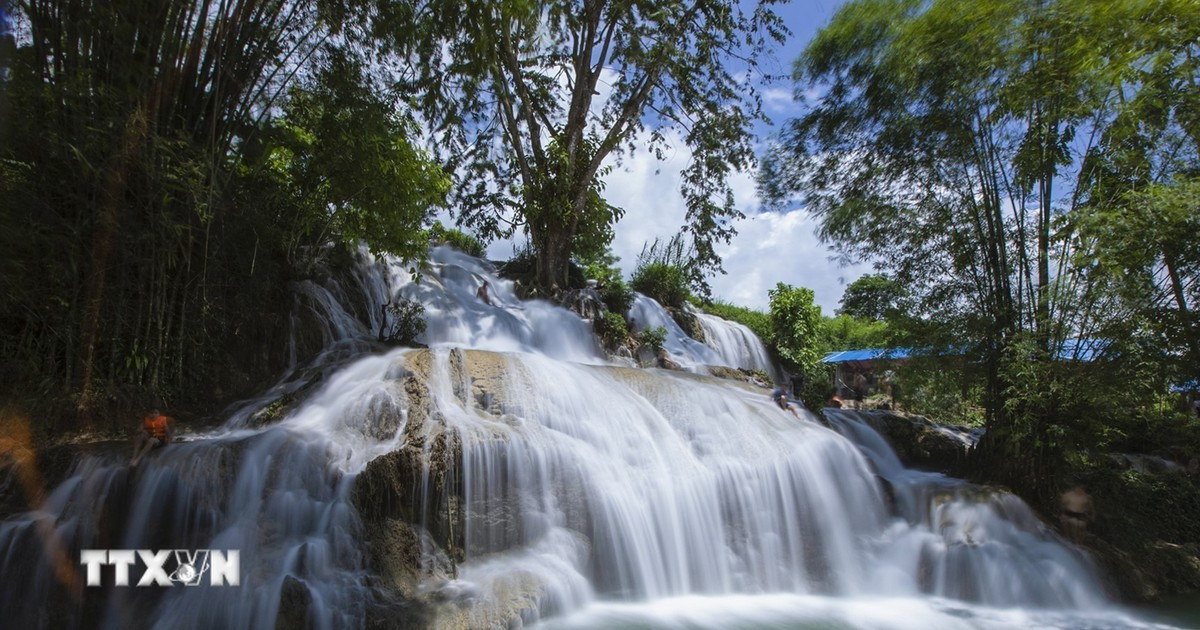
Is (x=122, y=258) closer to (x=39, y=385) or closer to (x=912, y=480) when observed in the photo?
(x=39, y=385)

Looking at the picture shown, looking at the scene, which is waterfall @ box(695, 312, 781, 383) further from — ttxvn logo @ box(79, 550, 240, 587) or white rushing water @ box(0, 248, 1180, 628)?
ttxvn logo @ box(79, 550, 240, 587)

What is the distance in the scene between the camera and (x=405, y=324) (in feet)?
31.1

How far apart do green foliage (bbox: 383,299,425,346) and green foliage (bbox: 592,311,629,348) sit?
3.79 metres

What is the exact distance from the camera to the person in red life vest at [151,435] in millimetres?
5047

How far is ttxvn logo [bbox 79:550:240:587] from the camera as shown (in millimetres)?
4441

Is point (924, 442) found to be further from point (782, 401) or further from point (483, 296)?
point (483, 296)

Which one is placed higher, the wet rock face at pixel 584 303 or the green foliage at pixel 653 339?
the wet rock face at pixel 584 303

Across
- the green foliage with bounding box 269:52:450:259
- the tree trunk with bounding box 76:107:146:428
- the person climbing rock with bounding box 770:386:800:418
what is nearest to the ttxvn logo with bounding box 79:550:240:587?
the tree trunk with bounding box 76:107:146:428

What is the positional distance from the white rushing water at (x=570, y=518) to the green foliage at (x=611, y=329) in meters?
4.14

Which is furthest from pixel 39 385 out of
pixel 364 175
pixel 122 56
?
pixel 364 175

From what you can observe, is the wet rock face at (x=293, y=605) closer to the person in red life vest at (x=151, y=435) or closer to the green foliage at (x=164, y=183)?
the person in red life vest at (x=151, y=435)

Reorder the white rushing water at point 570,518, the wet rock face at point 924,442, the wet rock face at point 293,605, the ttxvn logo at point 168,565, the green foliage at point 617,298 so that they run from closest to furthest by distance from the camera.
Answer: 1. the wet rock face at point 293,605
2. the ttxvn logo at point 168,565
3. the white rushing water at point 570,518
4. the wet rock face at point 924,442
5. the green foliage at point 617,298

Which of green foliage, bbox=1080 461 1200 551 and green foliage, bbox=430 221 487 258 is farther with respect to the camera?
green foliage, bbox=430 221 487 258

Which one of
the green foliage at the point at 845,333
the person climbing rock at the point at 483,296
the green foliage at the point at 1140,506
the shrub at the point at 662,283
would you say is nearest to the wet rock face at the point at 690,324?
the shrub at the point at 662,283
